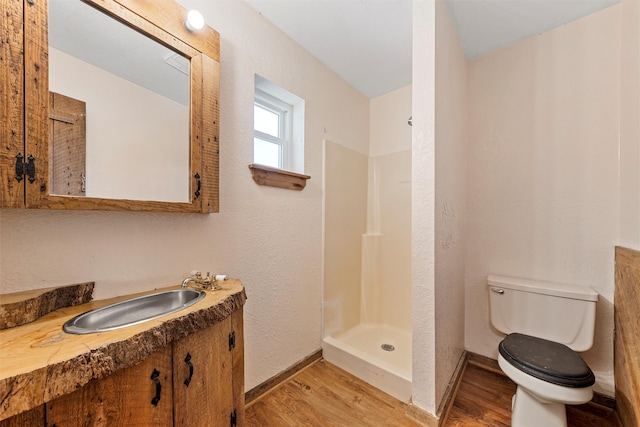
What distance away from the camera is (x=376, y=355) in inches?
75.8

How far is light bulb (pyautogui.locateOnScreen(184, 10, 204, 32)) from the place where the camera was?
3.59 ft

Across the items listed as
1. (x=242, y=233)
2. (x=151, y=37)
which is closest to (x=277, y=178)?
(x=242, y=233)

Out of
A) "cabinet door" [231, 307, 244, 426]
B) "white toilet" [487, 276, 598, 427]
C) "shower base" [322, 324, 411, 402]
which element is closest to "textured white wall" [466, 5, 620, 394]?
"white toilet" [487, 276, 598, 427]

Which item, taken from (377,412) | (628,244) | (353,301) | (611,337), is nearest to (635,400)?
A: (611,337)

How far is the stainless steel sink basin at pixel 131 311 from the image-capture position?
29.1 inches

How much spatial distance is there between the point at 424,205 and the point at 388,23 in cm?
120

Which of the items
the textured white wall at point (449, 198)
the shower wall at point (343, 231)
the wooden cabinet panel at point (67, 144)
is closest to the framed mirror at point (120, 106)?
the wooden cabinet panel at point (67, 144)

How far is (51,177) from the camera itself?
0.80 metres

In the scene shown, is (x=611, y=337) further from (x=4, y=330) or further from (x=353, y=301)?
(x=4, y=330)

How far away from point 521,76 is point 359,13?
49.8 inches

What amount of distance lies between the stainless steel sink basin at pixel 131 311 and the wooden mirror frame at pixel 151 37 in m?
0.37

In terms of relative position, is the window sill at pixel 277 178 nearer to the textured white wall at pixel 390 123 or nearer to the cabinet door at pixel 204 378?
the cabinet door at pixel 204 378

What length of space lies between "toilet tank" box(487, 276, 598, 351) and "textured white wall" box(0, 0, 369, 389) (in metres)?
1.28

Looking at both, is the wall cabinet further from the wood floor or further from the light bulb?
the light bulb
